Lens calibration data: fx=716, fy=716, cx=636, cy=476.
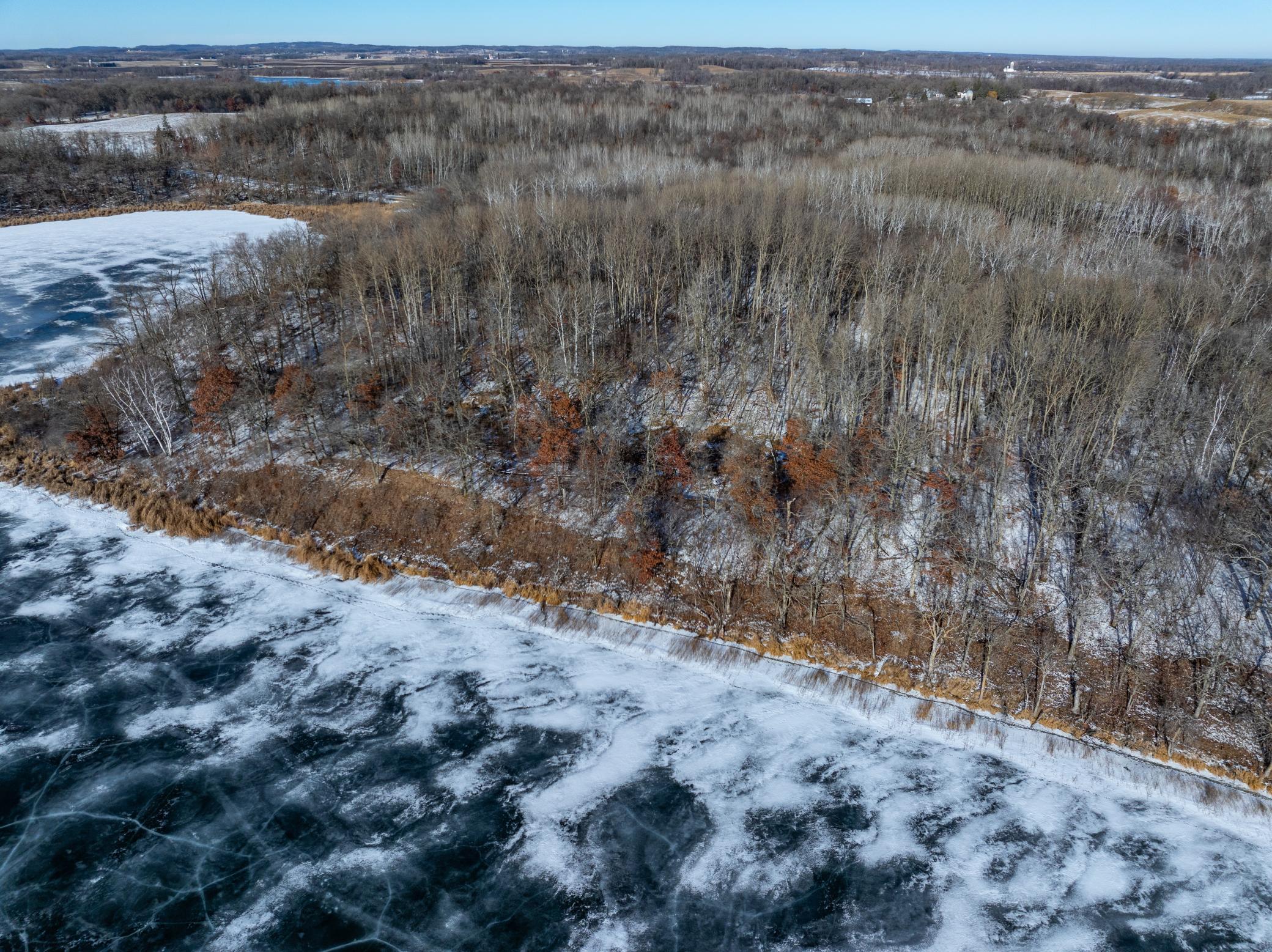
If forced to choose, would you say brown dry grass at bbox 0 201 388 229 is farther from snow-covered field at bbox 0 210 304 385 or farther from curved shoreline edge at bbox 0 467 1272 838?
curved shoreline edge at bbox 0 467 1272 838

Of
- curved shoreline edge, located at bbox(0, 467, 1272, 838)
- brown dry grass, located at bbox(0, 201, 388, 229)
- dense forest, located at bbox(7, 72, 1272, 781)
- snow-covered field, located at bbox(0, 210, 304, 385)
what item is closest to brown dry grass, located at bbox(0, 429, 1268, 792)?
curved shoreline edge, located at bbox(0, 467, 1272, 838)

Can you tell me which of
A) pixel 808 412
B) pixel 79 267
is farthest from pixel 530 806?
pixel 79 267

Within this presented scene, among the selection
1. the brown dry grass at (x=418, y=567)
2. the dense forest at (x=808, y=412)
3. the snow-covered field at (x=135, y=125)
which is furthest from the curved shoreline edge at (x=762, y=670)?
the snow-covered field at (x=135, y=125)

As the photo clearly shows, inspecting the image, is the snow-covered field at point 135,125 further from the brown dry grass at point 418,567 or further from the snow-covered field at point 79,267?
the brown dry grass at point 418,567

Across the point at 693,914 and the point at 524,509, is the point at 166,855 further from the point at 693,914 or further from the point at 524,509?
the point at 524,509

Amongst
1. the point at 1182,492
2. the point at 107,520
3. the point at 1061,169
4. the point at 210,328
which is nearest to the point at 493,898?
the point at 107,520

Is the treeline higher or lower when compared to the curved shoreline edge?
higher

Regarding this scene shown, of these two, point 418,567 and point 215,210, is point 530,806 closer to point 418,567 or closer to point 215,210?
point 418,567
